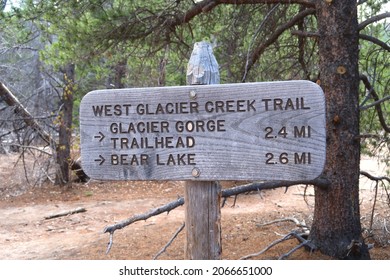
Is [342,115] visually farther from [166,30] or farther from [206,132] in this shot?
[166,30]

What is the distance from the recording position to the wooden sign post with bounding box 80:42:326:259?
82.9 inches

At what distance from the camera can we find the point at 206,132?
219 cm

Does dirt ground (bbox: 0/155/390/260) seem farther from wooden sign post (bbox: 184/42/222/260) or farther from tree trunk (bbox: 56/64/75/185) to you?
wooden sign post (bbox: 184/42/222/260)

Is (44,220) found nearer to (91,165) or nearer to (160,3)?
(160,3)

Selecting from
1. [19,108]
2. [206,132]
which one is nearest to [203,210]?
[206,132]

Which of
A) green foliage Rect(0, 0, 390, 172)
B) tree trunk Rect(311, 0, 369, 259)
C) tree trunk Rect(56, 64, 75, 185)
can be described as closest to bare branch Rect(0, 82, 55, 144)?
tree trunk Rect(56, 64, 75, 185)

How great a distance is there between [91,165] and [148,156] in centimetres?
30

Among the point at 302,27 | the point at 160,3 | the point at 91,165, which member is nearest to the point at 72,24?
the point at 160,3

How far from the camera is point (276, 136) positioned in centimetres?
212

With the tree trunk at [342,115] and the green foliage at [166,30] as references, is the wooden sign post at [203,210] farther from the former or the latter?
the green foliage at [166,30]

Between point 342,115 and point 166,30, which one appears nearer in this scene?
point 342,115

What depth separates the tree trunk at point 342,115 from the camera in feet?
14.1

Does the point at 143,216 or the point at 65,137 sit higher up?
the point at 65,137

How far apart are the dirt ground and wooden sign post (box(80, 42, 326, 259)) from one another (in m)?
2.17
